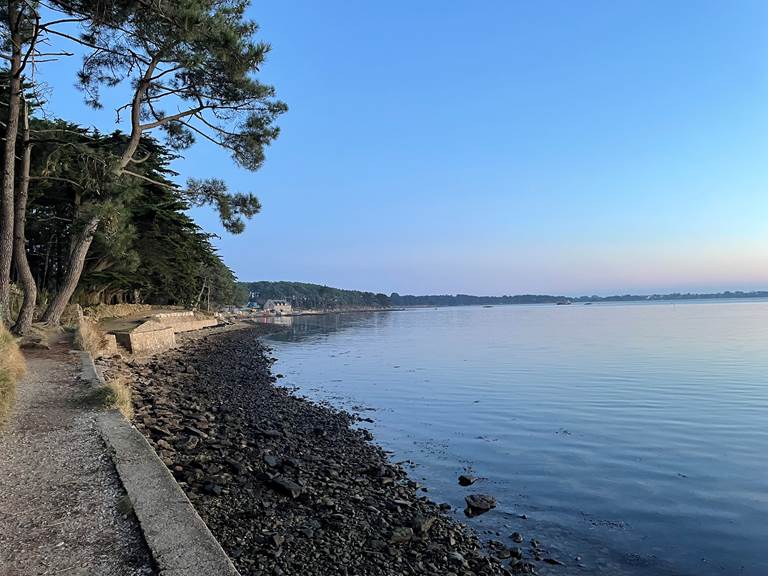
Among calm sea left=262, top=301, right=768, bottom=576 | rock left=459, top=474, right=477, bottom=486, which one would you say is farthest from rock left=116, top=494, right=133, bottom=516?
rock left=459, top=474, right=477, bottom=486

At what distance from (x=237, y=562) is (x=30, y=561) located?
163cm

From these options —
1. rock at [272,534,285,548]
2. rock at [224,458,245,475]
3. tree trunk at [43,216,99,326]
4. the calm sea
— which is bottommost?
the calm sea

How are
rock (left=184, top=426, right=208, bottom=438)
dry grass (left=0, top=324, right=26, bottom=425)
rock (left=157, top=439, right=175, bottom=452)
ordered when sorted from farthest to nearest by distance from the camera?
rock (left=184, top=426, right=208, bottom=438) → rock (left=157, top=439, right=175, bottom=452) → dry grass (left=0, top=324, right=26, bottom=425)

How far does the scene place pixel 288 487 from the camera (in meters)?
6.69

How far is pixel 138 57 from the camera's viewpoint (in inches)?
601

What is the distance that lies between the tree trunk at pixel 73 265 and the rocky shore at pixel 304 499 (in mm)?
5431

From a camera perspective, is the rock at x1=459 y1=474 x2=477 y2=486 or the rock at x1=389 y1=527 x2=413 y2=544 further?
the rock at x1=459 y1=474 x2=477 y2=486

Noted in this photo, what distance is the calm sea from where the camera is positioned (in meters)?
6.59

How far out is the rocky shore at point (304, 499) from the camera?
5.07 m

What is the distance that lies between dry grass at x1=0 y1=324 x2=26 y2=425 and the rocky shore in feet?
6.04

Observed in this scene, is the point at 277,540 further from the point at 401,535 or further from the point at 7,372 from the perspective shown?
the point at 7,372

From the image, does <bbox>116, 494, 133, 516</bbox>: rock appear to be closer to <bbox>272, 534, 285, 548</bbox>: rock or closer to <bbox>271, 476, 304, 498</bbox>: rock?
<bbox>272, 534, 285, 548</bbox>: rock

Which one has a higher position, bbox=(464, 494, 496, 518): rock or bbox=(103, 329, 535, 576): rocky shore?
bbox=(103, 329, 535, 576): rocky shore

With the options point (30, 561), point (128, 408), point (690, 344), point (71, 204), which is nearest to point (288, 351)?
point (71, 204)
